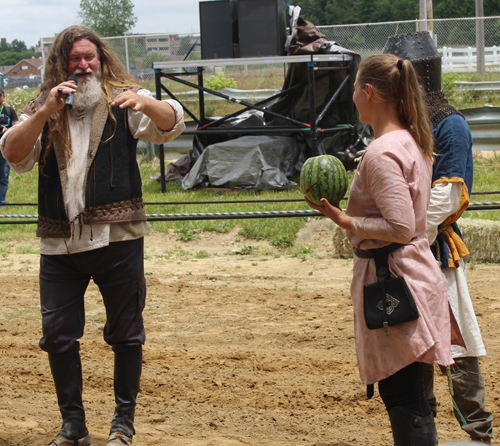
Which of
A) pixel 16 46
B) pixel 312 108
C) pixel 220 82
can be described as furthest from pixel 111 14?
pixel 16 46

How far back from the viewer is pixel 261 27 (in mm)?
11398

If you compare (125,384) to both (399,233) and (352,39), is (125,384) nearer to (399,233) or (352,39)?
(399,233)

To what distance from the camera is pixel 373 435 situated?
3221 mm

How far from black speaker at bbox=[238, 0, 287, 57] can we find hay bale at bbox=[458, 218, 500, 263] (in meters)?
6.02

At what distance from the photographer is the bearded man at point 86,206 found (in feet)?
9.35

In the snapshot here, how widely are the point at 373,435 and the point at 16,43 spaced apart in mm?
152825

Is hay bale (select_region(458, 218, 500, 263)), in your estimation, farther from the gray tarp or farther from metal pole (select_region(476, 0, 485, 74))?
metal pole (select_region(476, 0, 485, 74))

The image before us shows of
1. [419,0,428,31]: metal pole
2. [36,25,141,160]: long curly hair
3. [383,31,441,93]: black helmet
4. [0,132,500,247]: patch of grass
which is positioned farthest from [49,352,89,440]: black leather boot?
[419,0,428,31]: metal pole

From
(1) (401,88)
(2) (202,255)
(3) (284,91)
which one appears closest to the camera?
(1) (401,88)

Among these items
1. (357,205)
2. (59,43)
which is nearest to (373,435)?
(357,205)

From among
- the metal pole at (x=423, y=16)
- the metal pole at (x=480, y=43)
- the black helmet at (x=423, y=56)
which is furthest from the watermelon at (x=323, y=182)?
the metal pole at (x=480, y=43)

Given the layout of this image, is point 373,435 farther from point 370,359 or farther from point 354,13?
point 354,13

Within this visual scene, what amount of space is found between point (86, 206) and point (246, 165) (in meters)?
8.70

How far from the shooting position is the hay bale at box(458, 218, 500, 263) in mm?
6879
